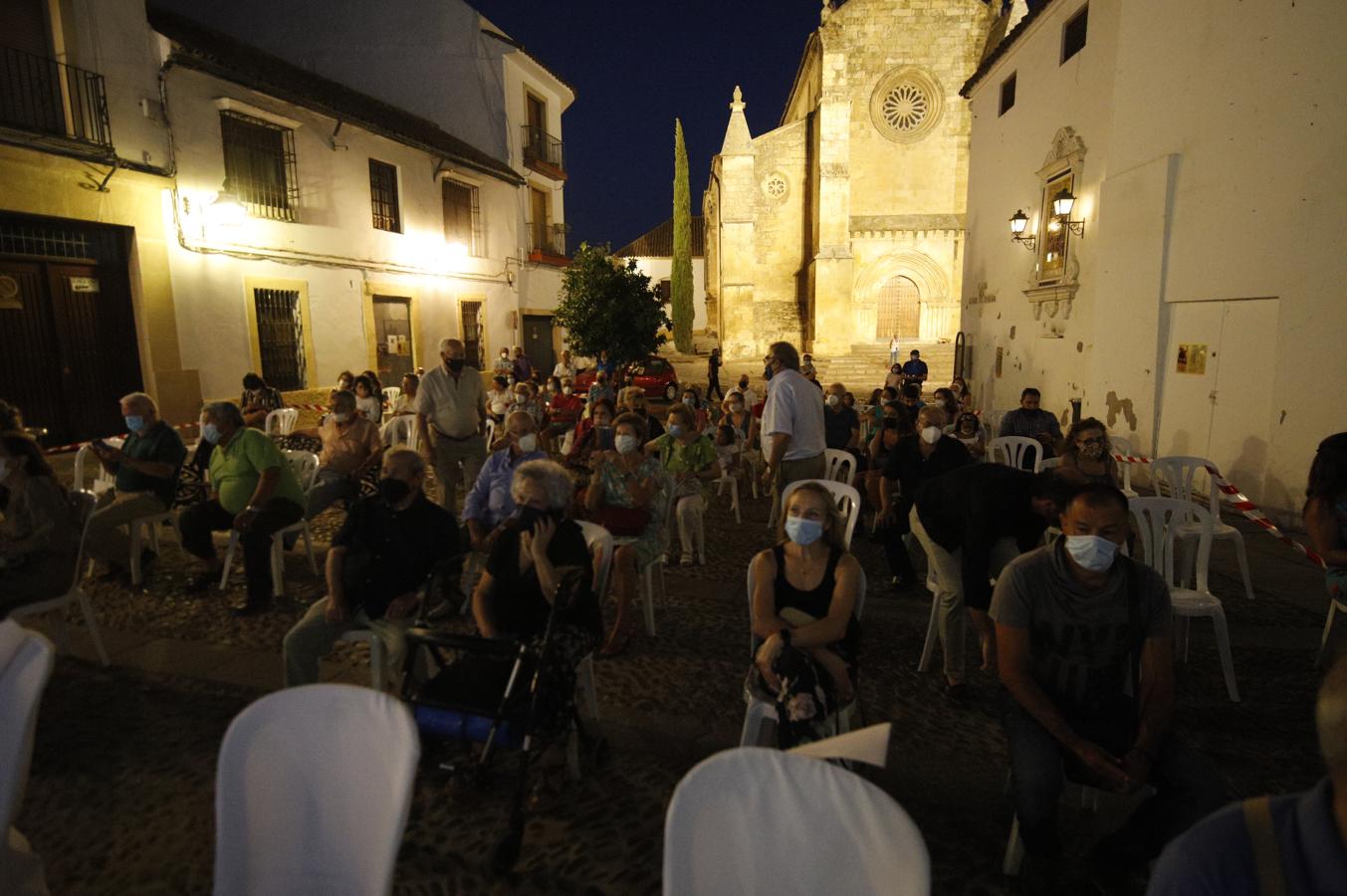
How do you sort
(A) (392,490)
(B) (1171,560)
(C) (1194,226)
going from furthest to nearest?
(C) (1194,226)
(B) (1171,560)
(A) (392,490)

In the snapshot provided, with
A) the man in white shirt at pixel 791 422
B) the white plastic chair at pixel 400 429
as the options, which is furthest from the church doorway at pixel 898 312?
the man in white shirt at pixel 791 422

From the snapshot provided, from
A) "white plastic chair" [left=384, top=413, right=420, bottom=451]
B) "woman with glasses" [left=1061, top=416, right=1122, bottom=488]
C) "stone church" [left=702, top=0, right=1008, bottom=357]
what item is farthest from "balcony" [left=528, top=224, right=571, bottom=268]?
"woman with glasses" [left=1061, top=416, right=1122, bottom=488]

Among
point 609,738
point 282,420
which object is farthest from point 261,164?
point 609,738

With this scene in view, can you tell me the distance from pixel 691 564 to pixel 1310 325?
639 centimetres

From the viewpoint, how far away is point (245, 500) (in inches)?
195

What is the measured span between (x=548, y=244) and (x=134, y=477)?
17473 millimetres

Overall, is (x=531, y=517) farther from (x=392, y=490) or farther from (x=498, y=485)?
(x=498, y=485)

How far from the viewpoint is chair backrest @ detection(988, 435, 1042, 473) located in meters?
6.79

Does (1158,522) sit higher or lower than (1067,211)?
lower

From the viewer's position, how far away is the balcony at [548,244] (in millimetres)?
20375

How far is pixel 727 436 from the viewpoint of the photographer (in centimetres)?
796

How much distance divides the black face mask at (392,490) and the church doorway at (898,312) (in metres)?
26.0

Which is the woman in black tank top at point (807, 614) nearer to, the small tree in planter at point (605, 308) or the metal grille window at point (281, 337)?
the metal grille window at point (281, 337)

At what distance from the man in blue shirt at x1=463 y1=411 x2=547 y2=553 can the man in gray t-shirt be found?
2884 mm
